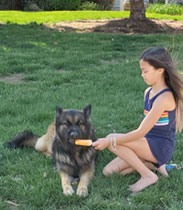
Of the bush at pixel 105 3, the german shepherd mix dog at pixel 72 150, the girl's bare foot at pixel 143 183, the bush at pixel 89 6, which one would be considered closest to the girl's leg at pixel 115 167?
the german shepherd mix dog at pixel 72 150

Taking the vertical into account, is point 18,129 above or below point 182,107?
below

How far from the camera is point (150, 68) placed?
3428 millimetres

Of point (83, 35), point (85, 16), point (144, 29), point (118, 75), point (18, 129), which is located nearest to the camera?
point (18, 129)

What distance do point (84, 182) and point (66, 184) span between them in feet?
0.64

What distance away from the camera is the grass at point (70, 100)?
10.8ft

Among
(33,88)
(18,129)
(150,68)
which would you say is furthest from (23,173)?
(33,88)

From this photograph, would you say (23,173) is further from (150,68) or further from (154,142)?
(150,68)

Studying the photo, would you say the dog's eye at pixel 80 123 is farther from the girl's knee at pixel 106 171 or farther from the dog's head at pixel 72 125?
the girl's knee at pixel 106 171

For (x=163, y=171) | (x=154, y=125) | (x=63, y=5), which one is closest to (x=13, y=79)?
(x=154, y=125)

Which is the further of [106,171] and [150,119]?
[106,171]

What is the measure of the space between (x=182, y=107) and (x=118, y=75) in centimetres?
446

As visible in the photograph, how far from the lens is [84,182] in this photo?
3521mm

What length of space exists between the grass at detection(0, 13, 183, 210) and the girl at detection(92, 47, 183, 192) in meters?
0.21

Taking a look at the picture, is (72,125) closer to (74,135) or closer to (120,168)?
(74,135)
